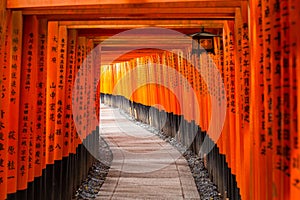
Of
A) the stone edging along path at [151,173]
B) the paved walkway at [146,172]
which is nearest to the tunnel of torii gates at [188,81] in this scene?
the stone edging along path at [151,173]

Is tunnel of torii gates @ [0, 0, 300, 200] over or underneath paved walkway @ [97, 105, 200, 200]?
over

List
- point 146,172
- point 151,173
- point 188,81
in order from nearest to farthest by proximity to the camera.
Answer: point 151,173 → point 146,172 → point 188,81

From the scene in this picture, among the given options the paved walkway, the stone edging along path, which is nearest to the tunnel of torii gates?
the stone edging along path

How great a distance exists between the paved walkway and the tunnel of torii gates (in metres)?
0.72

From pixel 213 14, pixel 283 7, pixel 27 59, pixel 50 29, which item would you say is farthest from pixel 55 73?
pixel 283 7

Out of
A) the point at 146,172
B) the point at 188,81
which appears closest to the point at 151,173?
the point at 146,172

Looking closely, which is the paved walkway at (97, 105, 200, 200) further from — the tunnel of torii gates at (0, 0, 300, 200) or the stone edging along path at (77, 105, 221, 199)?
the tunnel of torii gates at (0, 0, 300, 200)

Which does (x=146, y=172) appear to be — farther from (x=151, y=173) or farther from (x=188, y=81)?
(x=188, y=81)

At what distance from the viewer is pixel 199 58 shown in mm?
11023

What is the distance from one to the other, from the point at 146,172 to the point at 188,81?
295cm

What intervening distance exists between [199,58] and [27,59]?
227 inches

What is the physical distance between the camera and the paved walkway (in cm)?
969

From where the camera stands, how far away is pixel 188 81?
1314 centimetres

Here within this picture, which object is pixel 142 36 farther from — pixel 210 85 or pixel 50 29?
pixel 50 29
